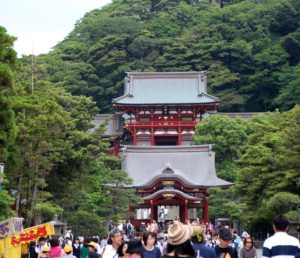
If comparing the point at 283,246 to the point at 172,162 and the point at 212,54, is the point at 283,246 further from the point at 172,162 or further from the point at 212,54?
the point at 212,54

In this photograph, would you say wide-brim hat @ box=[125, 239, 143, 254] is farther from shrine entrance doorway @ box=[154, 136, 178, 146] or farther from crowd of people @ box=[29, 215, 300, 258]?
shrine entrance doorway @ box=[154, 136, 178, 146]

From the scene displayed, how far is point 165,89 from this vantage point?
5478 cm

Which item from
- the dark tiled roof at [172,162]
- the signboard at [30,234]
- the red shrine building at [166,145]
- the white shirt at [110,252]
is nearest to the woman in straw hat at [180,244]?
the white shirt at [110,252]

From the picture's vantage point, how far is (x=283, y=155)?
27.9 metres

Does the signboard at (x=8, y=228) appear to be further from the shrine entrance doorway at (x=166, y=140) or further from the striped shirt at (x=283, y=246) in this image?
the shrine entrance doorway at (x=166, y=140)

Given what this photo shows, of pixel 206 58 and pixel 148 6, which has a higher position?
pixel 148 6

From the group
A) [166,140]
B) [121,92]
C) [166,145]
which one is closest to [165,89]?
[166,140]

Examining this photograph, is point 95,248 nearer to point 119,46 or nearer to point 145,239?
point 145,239

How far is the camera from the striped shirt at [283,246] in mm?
7395

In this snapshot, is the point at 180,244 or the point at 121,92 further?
the point at 121,92

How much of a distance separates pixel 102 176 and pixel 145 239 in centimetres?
2823

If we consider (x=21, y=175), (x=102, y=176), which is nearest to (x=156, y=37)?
(x=102, y=176)

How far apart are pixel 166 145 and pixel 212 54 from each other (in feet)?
49.6

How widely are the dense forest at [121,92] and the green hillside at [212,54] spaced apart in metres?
0.10
